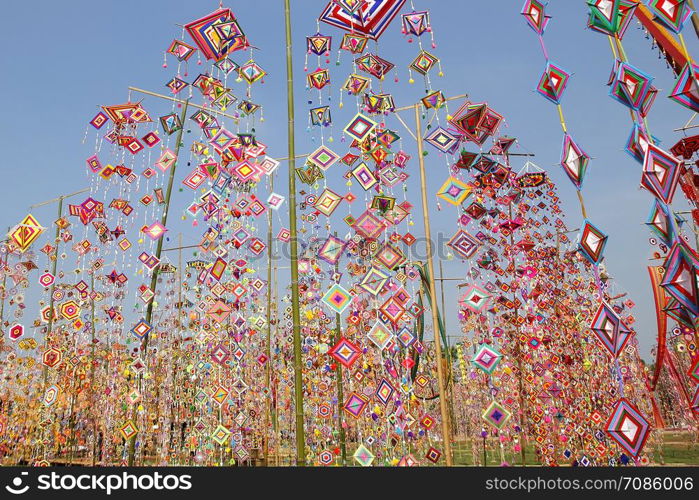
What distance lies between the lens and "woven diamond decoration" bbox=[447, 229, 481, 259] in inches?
242

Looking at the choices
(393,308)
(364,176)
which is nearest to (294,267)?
(393,308)

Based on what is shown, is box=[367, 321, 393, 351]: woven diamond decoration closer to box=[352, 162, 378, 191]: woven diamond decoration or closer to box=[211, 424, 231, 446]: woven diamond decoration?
box=[352, 162, 378, 191]: woven diamond decoration

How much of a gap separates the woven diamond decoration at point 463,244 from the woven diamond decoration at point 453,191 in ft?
2.10

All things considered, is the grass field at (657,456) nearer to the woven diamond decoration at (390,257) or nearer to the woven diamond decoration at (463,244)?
the woven diamond decoration at (463,244)

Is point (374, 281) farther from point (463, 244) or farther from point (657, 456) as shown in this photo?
point (657, 456)

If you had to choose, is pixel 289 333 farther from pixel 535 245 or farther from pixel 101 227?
pixel 535 245

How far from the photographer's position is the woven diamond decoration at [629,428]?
9.29 ft

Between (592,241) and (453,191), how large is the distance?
102 inches

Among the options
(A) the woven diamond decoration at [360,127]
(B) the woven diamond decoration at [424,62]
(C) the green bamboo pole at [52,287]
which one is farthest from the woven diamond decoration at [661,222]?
(C) the green bamboo pole at [52,287]

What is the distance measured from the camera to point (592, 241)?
3.21m

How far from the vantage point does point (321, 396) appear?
9852 mm

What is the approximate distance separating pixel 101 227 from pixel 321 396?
535 centimetres
